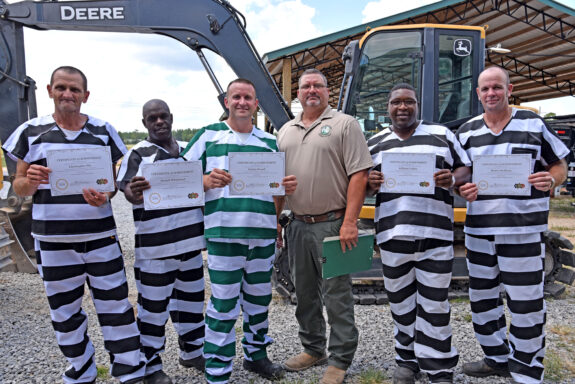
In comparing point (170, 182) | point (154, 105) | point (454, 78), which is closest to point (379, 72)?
point (454, 78)

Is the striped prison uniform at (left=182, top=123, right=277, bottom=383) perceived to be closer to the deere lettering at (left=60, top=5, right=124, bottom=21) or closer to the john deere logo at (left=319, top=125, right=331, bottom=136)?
the john deere logo at (left=319, top=125, right=331, bottom=136)

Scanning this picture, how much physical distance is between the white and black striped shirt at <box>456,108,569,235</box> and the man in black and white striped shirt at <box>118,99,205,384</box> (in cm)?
191

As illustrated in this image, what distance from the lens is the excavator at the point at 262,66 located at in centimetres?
488

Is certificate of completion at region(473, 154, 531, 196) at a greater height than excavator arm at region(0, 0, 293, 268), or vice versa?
excavator arm at region(0, 0, 293, 268)

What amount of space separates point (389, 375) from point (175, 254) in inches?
71.6

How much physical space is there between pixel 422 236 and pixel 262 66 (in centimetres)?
365

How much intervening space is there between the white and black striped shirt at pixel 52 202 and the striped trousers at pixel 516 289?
2.52 m

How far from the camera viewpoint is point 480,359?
358 centimetres

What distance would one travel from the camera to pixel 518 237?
2.89 meters

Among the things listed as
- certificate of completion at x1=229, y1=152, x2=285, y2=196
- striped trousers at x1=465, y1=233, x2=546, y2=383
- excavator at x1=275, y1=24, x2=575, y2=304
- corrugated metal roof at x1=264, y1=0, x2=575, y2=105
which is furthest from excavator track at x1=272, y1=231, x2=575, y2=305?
corrugated metal roof at x1=264, y1=0, x2=575, y2=105

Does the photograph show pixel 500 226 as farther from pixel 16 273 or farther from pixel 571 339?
pixel 16 273

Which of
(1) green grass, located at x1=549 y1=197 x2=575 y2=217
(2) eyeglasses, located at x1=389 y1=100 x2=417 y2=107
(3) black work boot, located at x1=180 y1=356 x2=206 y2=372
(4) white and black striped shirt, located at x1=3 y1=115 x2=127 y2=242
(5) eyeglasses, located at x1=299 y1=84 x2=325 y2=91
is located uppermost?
(5) eyeglasses, located at x1=299 y1=84 x2=325 y2=91

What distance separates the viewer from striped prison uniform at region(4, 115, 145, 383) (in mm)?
2648

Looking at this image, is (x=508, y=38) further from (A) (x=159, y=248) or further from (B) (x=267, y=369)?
(A) (x=159, y=248)
